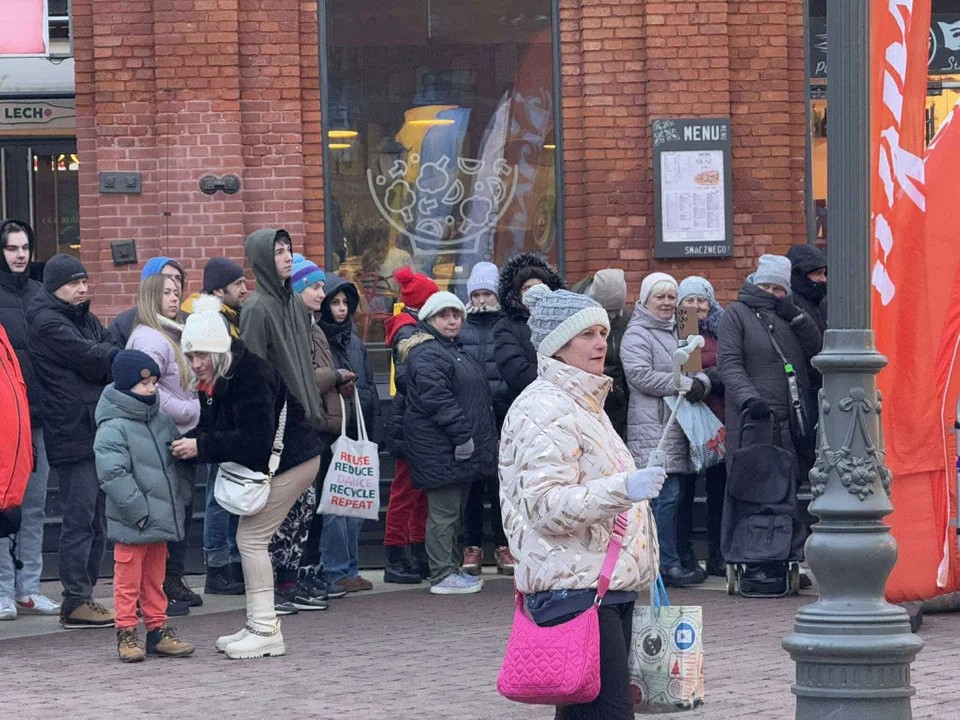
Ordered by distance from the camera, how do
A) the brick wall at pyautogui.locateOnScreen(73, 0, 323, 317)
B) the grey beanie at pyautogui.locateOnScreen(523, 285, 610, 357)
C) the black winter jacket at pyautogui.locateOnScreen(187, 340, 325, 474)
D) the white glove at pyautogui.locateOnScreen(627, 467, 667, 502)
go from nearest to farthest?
the white glove at pyautogui.locateOnScreen(627, 467, 667, 502) → the grey beanie at pyautogui.locateOnScreen(523, 285, 610, 357) → the black winter jacket at pyautogui.locateOnScreen(187, 340, 325, 474) → the brick wall at pyautogui.locateOnScreen(73, 0, 323, 317)

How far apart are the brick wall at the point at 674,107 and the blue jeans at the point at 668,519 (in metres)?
2.23

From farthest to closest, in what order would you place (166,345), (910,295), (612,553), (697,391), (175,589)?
(697,391), (175,589), (166,345), (910,295), (612,553)

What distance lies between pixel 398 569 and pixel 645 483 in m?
6.04

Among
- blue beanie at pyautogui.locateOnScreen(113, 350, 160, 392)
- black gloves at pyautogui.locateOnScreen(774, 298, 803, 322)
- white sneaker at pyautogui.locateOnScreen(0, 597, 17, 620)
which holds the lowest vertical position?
white sneaker at pyautogui.locateOnScreen(0, 597, 17, 620)

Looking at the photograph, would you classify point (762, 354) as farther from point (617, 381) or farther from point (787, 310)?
point (617, 381)

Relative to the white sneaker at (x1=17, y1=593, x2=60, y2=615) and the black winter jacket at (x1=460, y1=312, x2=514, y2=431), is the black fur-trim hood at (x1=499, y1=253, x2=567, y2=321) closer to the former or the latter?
the black winter jacket at (x1=460, y1=312, x2=514, y2=431)

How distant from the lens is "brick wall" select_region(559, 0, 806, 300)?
12.2m

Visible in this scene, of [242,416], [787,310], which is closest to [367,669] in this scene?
[242,416]

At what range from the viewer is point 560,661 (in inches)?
195

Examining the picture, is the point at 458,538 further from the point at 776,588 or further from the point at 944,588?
the point at 944,588

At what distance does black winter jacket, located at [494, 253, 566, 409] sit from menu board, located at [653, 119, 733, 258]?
1.92 meters

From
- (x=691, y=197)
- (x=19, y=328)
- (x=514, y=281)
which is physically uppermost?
(x=691, y=197)

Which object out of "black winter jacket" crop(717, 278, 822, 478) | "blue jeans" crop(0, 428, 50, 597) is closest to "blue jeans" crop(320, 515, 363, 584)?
"blue jeans" crop(0, 428, 50, 597)

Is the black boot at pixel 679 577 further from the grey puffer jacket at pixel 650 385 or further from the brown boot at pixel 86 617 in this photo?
the brown boot at pixel 86 617
